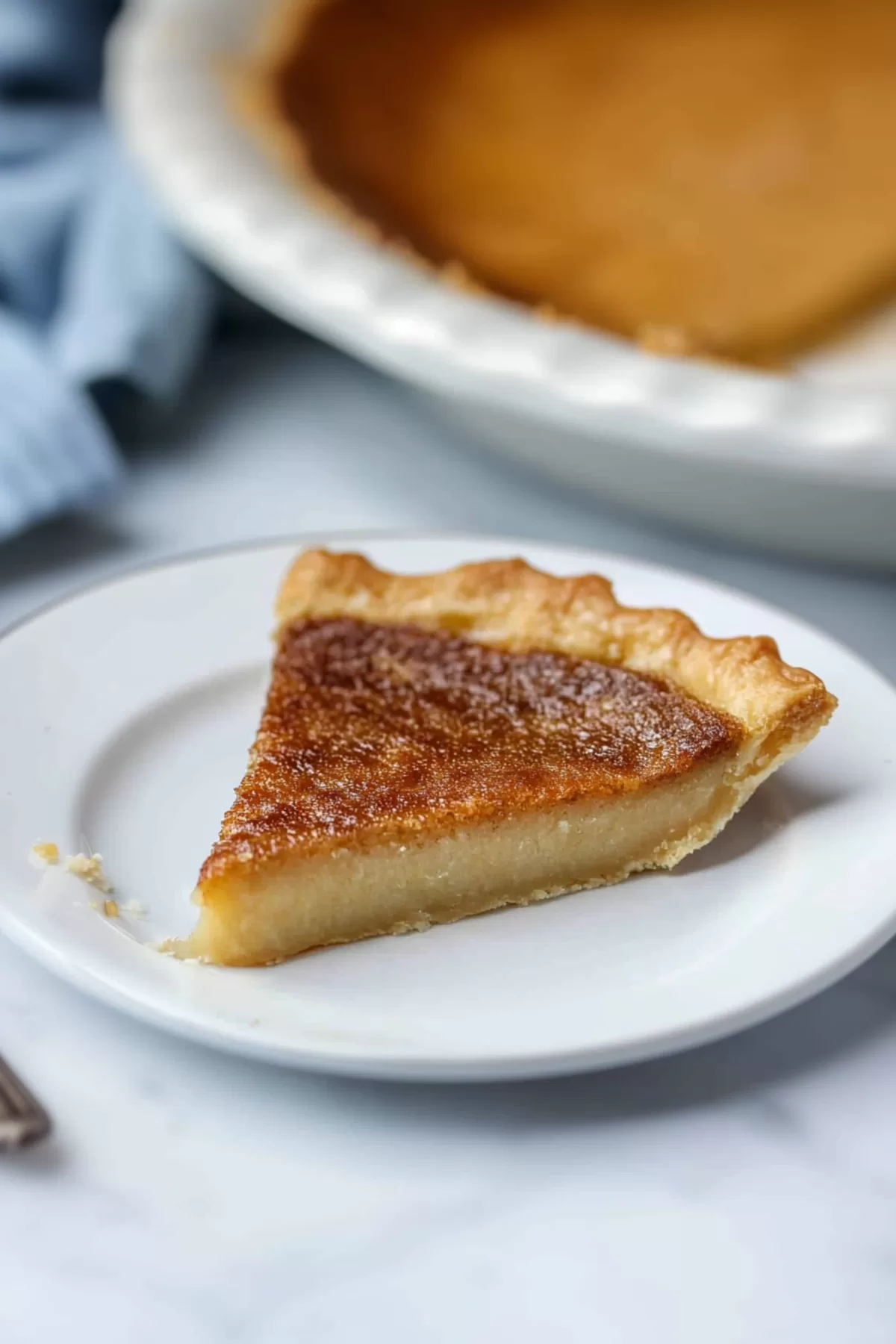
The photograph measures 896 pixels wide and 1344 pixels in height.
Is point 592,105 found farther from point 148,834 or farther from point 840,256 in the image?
point 148,834

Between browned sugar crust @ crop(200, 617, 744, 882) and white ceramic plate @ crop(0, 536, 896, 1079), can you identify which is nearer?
white ceramic plate @ crop(0, 536, 896, 1079)

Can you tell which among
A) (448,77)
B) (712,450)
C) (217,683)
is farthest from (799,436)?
(448,77)

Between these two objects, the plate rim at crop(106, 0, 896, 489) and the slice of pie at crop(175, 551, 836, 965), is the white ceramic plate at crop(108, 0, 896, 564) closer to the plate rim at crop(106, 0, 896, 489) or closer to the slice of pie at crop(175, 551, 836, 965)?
the plate rim at crop(106, 0, 896, 489)

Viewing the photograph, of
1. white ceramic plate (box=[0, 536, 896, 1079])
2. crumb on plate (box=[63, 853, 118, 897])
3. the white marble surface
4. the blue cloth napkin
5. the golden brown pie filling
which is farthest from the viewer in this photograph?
the golden brown pie filling

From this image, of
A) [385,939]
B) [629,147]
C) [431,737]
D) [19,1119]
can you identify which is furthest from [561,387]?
[19,1119]

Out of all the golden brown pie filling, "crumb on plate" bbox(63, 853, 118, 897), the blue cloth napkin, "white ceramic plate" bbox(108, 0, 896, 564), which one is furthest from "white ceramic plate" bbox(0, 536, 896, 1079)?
the golden brown pie filling

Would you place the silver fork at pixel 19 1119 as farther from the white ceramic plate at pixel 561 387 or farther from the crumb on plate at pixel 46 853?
the white ceramic plate at pixel 561 387
